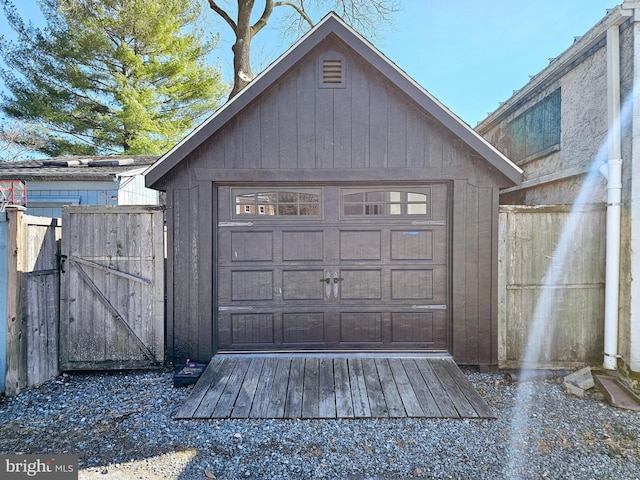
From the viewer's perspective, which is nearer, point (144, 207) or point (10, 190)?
point (144, 207)

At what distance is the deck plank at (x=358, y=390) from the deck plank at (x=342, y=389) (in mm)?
45

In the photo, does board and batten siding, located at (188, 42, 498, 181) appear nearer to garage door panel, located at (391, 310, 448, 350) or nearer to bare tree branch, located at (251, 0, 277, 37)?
garage door panel, located at (391, 310, 448, 350)

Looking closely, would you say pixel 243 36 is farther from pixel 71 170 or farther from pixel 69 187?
pixel 69 187

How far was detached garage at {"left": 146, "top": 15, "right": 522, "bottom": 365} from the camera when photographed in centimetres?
441

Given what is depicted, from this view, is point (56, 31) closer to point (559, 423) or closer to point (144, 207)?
point (144, 207)

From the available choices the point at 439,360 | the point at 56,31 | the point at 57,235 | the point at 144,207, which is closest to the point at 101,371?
the point at 57,235

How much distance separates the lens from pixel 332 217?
4555mm

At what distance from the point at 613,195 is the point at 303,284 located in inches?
158

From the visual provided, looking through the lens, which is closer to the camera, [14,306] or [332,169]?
[14,306]

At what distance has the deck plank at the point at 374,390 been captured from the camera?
11.0 ft

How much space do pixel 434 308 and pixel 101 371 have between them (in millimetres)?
4551

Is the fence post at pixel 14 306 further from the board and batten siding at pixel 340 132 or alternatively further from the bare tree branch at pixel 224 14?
the bare tree branch at pixel 224 14

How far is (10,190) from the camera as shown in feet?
25.8

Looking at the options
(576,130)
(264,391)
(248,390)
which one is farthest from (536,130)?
(248,390)
